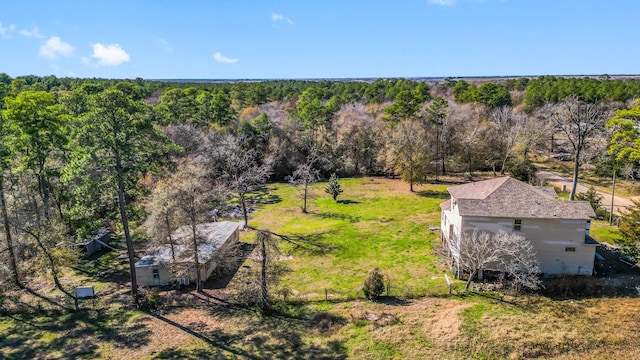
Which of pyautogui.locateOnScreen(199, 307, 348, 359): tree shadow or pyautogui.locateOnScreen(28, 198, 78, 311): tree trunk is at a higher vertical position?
pyautogui.locateOnScreen(28, 198, 78, 311): tree trunk

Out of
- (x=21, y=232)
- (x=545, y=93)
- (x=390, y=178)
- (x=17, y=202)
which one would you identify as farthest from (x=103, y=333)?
(x=545, y=93)

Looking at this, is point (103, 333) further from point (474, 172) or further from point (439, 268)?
point (474, 172)

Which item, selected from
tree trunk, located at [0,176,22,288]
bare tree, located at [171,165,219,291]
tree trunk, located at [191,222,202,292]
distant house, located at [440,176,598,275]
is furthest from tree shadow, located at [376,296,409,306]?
tree trunk, located at [0,176,22,288]

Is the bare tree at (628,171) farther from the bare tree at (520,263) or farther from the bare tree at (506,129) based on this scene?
the bare tree at (520,263)

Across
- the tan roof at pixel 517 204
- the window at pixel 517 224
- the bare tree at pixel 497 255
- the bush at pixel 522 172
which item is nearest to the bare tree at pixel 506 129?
the bush at pixel 522 172

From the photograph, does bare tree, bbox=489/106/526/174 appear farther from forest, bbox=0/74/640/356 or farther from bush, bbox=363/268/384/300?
bush, bbox=363/268/384/300

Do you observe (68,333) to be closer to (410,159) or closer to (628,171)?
(410,159)
